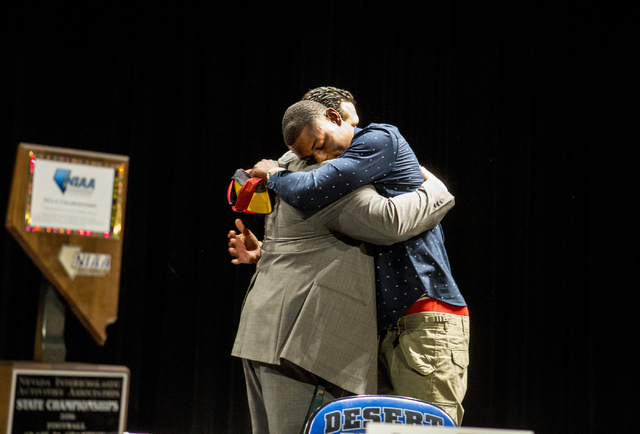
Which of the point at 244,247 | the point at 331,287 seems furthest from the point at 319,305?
the point at 244,247

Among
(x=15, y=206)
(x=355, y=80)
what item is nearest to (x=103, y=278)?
(x=15, y=206)

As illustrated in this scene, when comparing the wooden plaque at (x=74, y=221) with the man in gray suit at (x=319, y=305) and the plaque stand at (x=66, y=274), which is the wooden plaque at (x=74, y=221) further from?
the man in gray suit at (x=319, y=305)

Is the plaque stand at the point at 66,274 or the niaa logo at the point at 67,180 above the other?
the niaa logo at the point at 67,180

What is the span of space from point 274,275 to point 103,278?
788 mm

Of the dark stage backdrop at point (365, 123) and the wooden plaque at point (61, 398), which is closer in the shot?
the wooden plaque at point (61, 398)

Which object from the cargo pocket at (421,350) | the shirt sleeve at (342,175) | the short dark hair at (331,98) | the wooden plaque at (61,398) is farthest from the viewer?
the short dark hair at (331,98)

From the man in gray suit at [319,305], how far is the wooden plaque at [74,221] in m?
0.72

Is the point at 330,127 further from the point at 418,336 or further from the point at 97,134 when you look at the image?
the point at 97,134

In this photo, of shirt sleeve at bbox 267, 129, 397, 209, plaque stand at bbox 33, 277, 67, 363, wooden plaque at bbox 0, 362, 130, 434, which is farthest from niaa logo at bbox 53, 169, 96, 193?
shirt sleeve at bbox 267, 129, 397, 209

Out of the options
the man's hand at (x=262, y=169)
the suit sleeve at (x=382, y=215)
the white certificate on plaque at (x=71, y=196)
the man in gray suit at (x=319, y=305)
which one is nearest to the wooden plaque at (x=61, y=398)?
the white certificate on plaque at (x=71, y=196)

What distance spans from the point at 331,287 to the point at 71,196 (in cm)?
84

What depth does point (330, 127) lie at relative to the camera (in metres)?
1.63

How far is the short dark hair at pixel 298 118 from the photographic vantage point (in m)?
1.58

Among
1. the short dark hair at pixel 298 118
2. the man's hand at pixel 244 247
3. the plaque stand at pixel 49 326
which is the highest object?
the short dark hair at pixel 298 118
